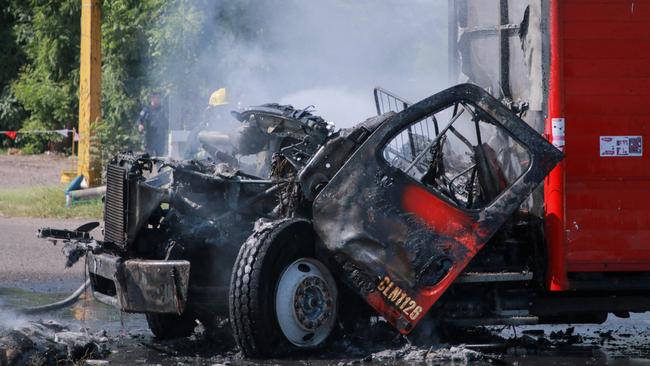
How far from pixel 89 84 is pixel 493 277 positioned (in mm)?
11827

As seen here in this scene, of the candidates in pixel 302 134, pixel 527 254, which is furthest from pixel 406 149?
pixel 527 254

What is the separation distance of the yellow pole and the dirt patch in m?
2.37

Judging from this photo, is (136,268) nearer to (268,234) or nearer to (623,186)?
(268,234)

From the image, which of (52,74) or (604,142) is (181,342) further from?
(52,74)

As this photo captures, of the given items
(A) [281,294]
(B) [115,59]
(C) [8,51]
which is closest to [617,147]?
(A) [281,294]

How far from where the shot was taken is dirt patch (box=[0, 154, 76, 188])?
65.5ft

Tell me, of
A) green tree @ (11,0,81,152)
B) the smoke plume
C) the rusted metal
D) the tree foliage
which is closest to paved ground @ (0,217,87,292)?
the rusted metal

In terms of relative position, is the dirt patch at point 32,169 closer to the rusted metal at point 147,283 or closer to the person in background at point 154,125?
the person in background at point 154,125

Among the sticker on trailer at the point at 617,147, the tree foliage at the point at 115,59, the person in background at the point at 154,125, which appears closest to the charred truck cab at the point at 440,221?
the sticker on trailer at the point at 617,147

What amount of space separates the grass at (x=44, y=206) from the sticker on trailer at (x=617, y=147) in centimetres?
907

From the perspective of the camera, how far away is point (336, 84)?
51.6 ft

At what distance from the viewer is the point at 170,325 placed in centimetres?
774

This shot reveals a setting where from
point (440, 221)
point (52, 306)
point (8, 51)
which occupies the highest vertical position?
point (8, 51)

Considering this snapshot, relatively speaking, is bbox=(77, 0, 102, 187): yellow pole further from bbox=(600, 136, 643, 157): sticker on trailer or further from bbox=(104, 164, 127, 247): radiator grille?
bbox=(600, 136, 643, 157): sticker on trailer
